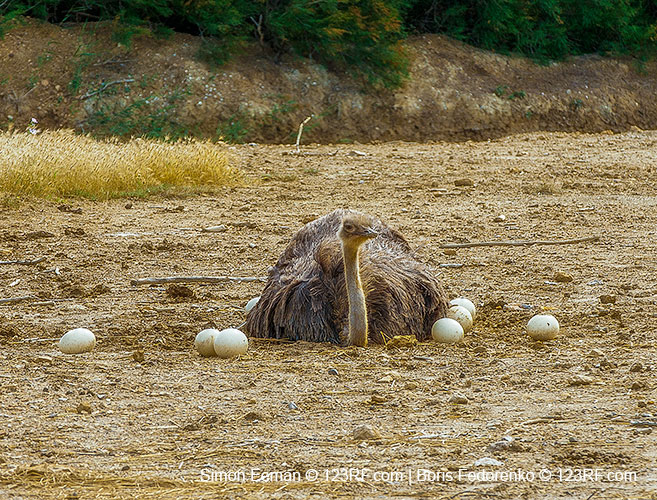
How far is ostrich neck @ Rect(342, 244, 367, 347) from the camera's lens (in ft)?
17.9

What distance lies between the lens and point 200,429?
4281 mm

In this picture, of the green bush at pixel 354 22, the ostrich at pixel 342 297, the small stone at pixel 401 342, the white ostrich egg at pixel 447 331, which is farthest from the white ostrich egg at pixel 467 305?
the green bush at pixel 354 22


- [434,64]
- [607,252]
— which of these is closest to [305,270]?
[607,252]

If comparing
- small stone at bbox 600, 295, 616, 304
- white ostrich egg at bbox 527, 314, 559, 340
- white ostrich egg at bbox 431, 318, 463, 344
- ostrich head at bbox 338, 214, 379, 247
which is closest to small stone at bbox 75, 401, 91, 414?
ostrich head at bbox 338, 214, 379, 247

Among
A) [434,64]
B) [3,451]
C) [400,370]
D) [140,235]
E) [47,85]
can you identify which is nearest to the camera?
[3,451]

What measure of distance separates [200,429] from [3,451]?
739 mm

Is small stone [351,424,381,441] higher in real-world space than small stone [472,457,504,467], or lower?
lower

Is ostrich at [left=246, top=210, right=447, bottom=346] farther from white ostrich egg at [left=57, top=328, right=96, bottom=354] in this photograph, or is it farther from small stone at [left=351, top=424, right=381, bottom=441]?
small stone at [left=351, top=424, right=381, bottom=441]

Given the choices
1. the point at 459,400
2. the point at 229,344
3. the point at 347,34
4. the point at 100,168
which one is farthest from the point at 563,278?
the point at 347,34

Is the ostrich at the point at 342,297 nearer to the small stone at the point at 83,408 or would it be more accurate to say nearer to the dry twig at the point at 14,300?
the small stone at the point at 83,408

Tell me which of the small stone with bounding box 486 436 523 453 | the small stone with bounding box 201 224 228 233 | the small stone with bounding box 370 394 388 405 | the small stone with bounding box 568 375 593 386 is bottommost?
the small stone with bounding box 201 224 228 233

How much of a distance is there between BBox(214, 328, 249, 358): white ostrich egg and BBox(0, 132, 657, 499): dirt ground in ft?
0.19

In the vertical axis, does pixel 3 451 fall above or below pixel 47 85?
above

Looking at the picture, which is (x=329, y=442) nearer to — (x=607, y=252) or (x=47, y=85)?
(x=607, y=252)
